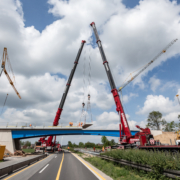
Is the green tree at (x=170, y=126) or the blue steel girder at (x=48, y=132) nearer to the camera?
the blue steel girder at (x=48, y=132)

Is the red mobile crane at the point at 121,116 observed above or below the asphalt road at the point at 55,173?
above

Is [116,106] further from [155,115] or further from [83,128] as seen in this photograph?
[155,115]

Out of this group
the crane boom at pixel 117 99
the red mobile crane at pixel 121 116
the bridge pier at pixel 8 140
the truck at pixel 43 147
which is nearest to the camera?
the red mobile crane at pixel 121 116

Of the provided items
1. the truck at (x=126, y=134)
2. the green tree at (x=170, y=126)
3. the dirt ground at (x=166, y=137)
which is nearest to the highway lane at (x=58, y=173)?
the truck at (x=126, y=134)

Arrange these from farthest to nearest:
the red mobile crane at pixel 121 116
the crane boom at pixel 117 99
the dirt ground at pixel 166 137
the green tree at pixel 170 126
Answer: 1. the green tree at pixel 170 126
2. the dirt ground at pixel 166 137
3. the crane boom at pixel 117 99
4. the red mobile crane at pixel 121 116

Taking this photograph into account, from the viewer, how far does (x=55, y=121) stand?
39562mm

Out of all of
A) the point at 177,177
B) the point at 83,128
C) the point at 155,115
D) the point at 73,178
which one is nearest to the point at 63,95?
the point at 83,128

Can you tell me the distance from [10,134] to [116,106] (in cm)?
3215

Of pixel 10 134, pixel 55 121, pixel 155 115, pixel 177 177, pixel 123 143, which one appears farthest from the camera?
pixel 155 115

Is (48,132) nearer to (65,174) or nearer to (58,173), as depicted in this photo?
(58,173)

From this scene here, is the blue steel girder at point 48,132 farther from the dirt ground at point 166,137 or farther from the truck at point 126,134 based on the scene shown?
the truck at point 126,134

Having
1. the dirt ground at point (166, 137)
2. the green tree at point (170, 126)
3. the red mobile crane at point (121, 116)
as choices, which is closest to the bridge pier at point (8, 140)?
the red mobile crane at point (121, 116)

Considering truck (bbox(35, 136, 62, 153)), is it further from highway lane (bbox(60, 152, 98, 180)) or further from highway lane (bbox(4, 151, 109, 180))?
highway lane (bbox(60, 152, 98, 180))

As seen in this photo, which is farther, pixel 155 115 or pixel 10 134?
pixel 155 115
